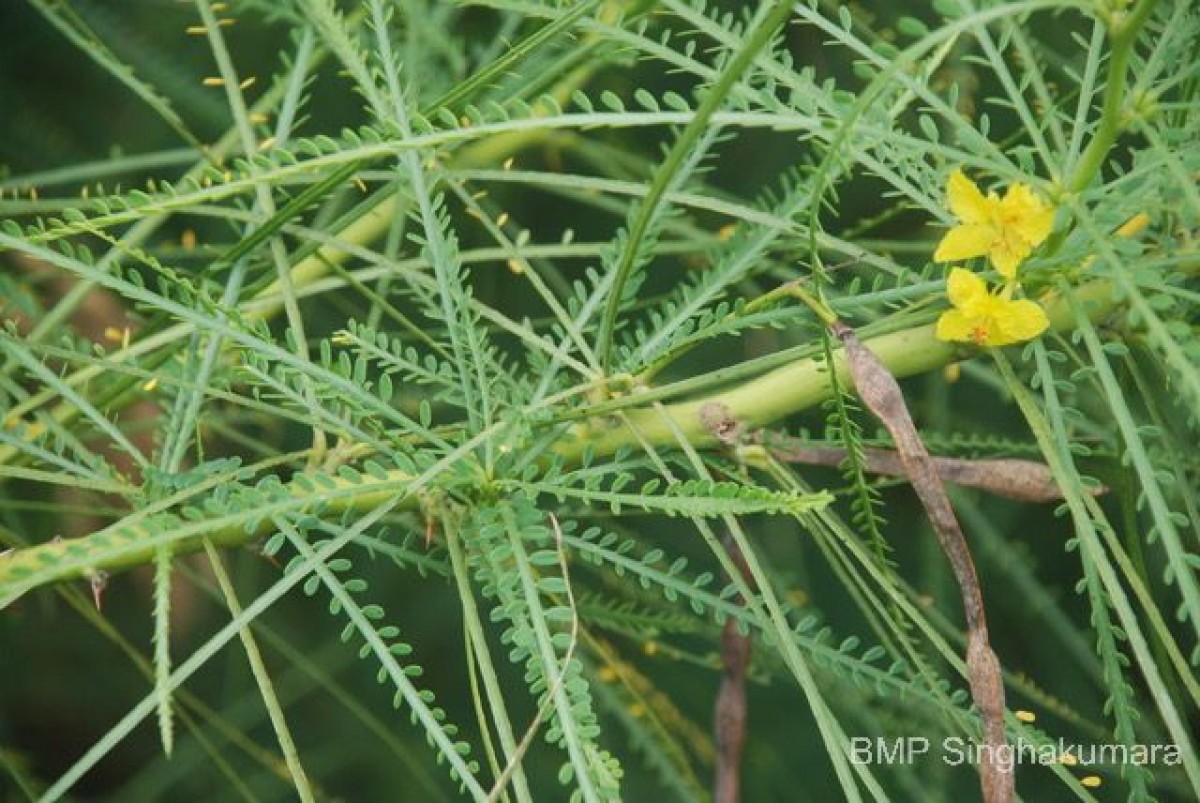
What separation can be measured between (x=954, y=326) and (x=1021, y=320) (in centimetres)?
2

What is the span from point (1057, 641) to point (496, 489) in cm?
79

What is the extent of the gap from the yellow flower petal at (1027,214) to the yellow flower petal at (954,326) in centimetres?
4

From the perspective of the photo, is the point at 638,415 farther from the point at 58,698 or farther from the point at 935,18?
the point at 58,698

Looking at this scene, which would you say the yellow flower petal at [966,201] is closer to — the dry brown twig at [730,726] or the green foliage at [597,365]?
the green foliage at [597,365]

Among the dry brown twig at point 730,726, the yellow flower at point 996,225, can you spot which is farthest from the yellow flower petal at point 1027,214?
the dry brown twig at point 730,726

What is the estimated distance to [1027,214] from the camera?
1.63ft

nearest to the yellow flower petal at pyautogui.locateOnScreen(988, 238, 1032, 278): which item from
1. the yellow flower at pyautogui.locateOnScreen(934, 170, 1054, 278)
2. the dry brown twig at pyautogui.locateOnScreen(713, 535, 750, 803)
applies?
the yellow flower at pyautogui.locateOnScreen(934, 170, 1054, 278)

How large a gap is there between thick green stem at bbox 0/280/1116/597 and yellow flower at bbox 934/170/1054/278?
3 cm

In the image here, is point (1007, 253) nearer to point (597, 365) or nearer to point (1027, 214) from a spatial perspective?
point (1027, 214)

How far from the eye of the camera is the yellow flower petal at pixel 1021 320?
52cm

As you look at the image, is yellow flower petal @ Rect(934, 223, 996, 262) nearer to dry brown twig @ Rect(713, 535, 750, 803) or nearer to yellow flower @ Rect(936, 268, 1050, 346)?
yellow flower @ Rect(936, 268, 1050, 346)

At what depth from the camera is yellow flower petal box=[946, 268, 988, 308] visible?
20.3 inches

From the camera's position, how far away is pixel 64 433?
61cm

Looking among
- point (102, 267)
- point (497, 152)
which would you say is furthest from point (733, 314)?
point (497, 152)
